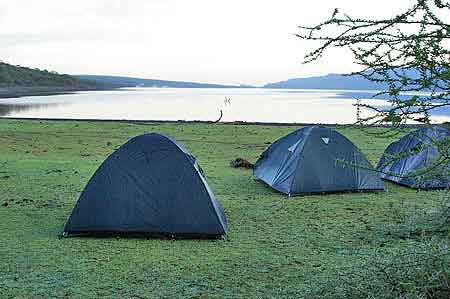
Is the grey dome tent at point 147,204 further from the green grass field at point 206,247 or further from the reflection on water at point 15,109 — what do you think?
the reflection on water at point 15,109

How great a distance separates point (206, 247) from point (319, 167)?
455cm

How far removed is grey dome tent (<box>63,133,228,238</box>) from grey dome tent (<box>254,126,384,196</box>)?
139 inches

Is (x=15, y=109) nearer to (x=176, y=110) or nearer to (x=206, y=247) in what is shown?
(x=176, y=110)

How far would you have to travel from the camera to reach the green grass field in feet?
20.4

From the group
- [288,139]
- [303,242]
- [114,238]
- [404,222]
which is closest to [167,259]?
[114,238]

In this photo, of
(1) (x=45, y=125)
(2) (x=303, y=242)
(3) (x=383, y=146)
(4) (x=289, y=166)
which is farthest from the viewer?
(1) (x=45, y=125)

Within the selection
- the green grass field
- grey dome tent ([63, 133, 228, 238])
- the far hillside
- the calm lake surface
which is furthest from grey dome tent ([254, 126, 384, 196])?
the far hillside

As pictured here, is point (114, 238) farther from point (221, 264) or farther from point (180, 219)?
point (221, 264)

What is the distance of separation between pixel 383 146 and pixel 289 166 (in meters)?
9.99

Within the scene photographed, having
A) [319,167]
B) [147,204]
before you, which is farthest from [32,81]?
[147,204]

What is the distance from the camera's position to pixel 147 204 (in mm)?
8227

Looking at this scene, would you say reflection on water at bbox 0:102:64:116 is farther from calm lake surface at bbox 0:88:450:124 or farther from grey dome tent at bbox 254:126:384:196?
grey dome tent at bbox 254:126:384:196

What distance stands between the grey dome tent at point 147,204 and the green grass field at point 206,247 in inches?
7.6

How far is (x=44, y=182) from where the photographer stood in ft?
41.6
